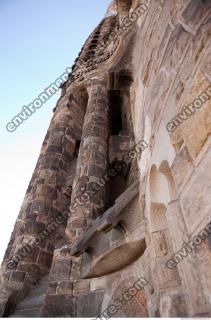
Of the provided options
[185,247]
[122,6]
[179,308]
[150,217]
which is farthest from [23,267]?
[122,6]

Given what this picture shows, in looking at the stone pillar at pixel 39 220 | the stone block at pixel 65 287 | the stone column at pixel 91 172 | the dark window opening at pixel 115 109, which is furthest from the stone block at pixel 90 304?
the dark window opening at pixel 115 109

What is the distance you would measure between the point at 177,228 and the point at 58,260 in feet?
10.1

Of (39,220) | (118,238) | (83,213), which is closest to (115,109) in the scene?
(39,220)

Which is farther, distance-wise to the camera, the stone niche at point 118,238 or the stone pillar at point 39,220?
the stone pillar at point 39,220

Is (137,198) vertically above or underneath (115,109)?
underneath

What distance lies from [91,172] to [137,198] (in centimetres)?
241

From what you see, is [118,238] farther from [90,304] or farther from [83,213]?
[83,213]

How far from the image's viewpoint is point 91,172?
5488 mm

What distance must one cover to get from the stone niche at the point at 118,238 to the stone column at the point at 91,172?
2.47ft

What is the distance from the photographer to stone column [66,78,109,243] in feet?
14.9

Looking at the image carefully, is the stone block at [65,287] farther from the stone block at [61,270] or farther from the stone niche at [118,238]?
the stone niche at [118,238]

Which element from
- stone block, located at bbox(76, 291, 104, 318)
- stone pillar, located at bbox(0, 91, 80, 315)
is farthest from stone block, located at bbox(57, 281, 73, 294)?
stone pillar, located at bbox(0, 91, 80, 315)

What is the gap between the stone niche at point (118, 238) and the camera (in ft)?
10.0

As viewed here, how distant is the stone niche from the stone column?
0.75m
